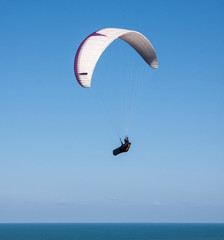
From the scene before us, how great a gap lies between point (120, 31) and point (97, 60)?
2281 millimetres

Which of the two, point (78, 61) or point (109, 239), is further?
point (109, 239)

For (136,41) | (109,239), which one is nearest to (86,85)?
(136,41)

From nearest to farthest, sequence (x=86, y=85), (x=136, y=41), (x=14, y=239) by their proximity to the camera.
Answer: (x=86, y=85) < (x=136, y=41) < (x=14, y=239)

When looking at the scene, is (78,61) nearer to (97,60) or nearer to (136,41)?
(97,60)

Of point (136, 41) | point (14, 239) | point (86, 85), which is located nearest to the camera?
point (86, 85)

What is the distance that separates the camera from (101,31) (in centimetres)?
2766

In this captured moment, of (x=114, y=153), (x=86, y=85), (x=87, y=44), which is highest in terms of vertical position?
(x=87, y=44)

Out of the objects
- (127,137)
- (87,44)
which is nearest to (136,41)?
(87,44)

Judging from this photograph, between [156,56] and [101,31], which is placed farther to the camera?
[156,56]

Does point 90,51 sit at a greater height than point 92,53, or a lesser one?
greater

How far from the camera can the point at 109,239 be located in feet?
416

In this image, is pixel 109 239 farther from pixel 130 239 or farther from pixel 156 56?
pixel 156 56

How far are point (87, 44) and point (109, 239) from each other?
105641 mm

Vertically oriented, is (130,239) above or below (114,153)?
above
